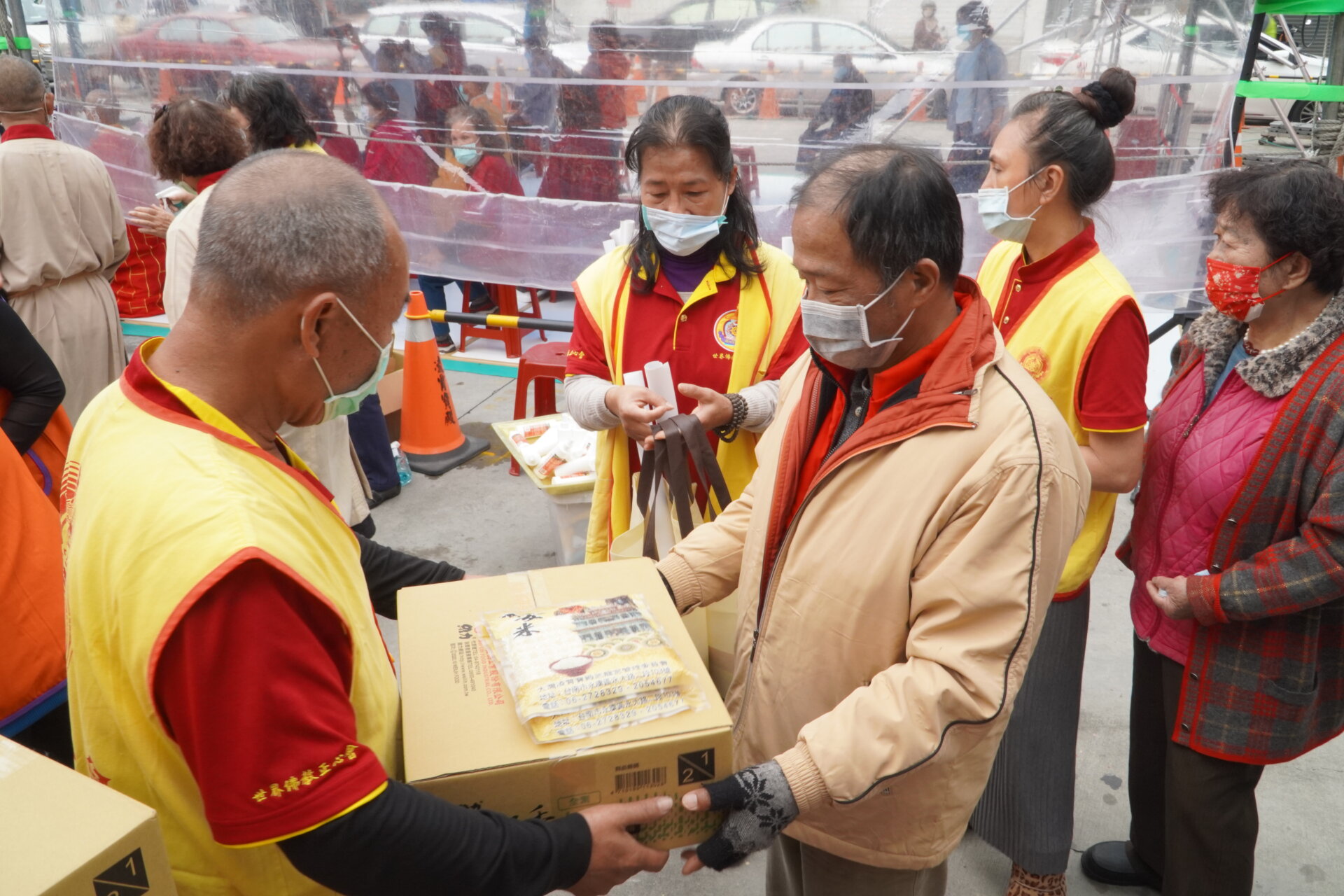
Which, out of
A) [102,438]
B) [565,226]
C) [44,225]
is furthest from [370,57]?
[102,438]

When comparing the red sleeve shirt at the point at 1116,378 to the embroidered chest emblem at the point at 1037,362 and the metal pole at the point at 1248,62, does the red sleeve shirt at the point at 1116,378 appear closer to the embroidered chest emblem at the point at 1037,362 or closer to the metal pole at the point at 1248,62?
the embroidered chest emblem at the point at 1037,362

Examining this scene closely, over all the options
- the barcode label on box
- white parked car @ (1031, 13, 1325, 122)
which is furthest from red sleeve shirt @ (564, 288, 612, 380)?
white parked car @ (1031, 13, 1325, 122)

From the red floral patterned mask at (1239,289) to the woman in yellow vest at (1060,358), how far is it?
21 cm

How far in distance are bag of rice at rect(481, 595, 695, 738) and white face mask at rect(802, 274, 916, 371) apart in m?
0.59

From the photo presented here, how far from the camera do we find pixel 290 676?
114 centimetres

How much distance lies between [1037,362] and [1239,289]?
47 centimetres

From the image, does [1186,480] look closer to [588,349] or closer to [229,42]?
[588,349]

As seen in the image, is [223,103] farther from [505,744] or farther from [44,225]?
[505,744]

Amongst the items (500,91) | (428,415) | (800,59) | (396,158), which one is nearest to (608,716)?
(428,415)

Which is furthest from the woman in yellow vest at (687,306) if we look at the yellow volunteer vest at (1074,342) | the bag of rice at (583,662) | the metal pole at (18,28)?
the metal pole at (18,28)

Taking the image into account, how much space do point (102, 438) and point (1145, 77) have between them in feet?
20.8

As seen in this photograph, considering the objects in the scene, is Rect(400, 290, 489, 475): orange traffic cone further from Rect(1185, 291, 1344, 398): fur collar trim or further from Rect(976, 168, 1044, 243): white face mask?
Rect(1185, 291, 1344, 398): fur collar trim

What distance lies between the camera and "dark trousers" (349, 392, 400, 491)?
479 centimetres

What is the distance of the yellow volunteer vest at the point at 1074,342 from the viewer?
2.27 metres
